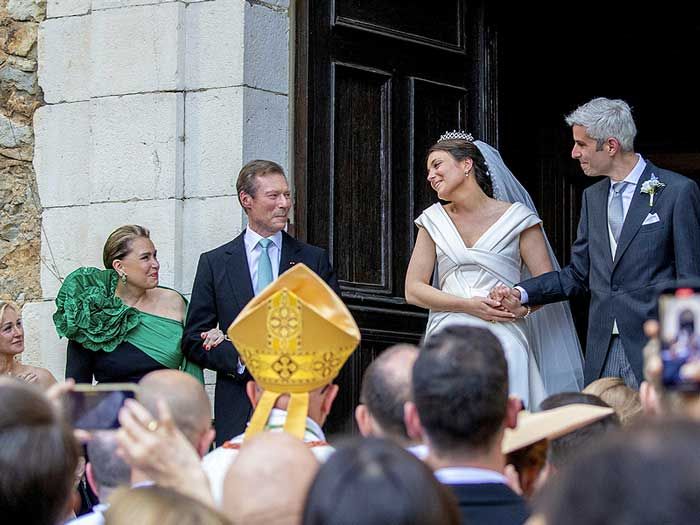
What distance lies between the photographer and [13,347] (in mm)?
6270

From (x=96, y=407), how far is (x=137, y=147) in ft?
12.9

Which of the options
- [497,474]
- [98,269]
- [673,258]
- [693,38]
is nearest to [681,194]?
[673,258]

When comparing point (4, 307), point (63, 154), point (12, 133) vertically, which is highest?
point (12, 133)

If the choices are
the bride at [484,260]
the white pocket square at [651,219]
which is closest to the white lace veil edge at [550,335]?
the bride at [484,260]

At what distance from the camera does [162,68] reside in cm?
670

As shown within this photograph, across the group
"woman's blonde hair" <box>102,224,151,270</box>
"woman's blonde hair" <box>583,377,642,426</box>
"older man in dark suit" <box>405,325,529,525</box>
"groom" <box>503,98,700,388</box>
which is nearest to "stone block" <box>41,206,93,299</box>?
"woman's blonde hair" <box>102,224,151,270</box>

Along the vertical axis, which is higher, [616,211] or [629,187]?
[629,187]

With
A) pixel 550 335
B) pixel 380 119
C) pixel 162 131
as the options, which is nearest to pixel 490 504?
pixel 550 335

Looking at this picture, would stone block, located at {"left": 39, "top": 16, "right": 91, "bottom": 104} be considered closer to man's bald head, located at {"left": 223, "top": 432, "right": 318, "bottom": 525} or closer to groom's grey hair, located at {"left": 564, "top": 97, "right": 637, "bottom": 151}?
groom's grey hair, located at {"left": 564, "top": 97, "right": 637, "bottom": 151}

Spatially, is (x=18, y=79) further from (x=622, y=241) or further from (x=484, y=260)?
(x=622, y=241)

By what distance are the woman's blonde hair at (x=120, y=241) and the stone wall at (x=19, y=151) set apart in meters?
0.63

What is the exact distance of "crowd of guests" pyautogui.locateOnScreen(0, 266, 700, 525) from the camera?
1.48 m

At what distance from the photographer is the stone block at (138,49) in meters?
6.68

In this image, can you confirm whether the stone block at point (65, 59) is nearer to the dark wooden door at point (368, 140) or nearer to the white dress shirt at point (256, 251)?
the dark wooden door at point (368, 140)
